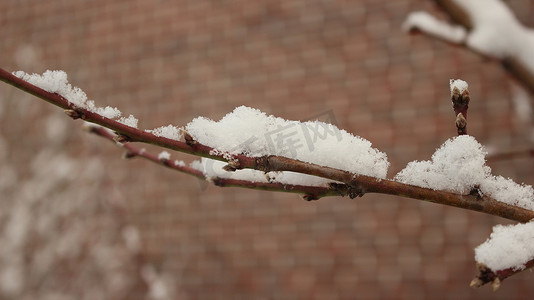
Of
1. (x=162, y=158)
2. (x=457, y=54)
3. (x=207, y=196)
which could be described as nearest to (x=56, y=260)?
(x=207, y=196)

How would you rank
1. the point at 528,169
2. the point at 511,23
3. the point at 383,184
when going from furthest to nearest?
the point at 528,169
the point at 511,23
the point at 383,184

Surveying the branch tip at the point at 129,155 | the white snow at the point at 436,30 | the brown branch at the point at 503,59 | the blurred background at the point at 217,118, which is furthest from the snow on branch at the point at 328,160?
the blurred background at the point at 217,118

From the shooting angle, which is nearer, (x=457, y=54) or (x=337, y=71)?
(x=457, y=54)

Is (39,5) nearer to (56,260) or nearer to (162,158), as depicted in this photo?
(56,260)

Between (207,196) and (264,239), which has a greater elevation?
(207,196)

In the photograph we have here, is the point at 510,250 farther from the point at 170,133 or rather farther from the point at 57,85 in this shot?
the point at 57,85

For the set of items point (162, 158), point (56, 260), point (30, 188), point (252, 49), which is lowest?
point (162, 158)
